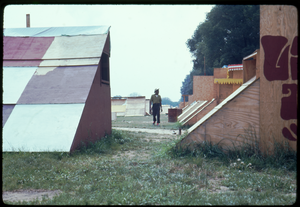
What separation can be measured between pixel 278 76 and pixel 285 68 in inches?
7.1

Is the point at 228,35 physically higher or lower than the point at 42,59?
higher

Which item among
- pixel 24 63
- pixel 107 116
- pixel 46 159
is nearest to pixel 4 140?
pixel 46 159

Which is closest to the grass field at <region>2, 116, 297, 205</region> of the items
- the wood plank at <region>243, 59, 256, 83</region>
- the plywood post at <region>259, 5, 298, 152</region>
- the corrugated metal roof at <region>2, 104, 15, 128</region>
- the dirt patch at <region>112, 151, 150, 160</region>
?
the dirt patch at <region>112, 151, 150, 160</region>

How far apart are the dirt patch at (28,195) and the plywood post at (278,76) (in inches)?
145

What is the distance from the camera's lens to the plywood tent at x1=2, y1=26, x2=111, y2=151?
593cm

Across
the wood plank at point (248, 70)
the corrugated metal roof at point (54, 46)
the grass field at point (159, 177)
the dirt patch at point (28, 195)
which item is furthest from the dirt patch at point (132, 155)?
the wood plank at point (248, 70)

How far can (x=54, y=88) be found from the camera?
6.94 m

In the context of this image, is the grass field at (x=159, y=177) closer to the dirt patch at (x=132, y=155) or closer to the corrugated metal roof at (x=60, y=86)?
the dirt patch at (x=132, y=155)

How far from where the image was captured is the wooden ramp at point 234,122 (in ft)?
16.8

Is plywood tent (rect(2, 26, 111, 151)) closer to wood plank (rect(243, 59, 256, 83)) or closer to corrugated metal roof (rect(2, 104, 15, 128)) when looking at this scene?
corrugated metal roof (rect(2, 104, 15, 128))

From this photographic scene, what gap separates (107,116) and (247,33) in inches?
848

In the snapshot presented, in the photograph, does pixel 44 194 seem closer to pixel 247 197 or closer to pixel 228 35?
pixel 247 197

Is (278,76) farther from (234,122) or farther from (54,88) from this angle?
(54,88)

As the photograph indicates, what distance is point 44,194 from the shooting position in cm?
358
